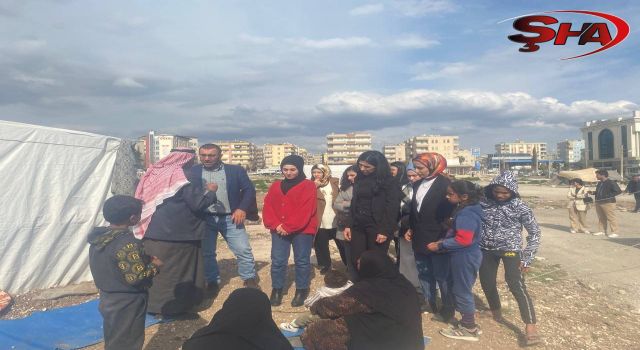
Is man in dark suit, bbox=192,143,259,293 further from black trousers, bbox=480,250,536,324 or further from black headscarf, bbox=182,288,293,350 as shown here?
black headscarf, bbox=182,288,293,350

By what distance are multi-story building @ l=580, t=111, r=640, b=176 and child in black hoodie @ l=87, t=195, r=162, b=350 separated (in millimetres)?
76853

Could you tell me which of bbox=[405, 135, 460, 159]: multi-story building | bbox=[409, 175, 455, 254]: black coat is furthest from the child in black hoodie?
bbox=[405, 135, 460, 159]: multi-story building

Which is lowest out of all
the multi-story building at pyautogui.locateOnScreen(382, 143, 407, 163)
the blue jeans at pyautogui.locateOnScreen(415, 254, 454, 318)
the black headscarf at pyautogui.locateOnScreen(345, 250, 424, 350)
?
the blue jeans at pyautogui.locateOnScreen(415, 254, 454, 318)

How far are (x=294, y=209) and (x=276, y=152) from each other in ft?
475

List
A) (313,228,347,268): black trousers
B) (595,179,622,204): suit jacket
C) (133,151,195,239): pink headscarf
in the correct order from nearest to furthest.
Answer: (133,151,195,239): pink headscarf → (313,228,347,268): black trousers → (595,179,622,204): suit jacket

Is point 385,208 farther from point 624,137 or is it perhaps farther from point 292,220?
point 624,137

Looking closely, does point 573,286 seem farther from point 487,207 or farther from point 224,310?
point 224,310

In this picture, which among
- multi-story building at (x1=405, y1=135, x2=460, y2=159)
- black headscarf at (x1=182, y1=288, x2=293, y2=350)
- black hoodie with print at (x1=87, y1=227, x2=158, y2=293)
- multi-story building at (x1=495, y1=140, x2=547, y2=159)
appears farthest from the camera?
multi-story building at (x1=495, y1=140, x2=547, y2=159)

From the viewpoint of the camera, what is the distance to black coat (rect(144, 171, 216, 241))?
4.13m

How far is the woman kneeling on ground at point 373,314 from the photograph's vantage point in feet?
7.77

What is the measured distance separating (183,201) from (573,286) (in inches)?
207

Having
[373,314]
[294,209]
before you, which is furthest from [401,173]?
[373,314]

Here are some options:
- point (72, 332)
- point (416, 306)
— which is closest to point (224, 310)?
point (416, 306)

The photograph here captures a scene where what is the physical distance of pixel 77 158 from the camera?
17.7 feet
